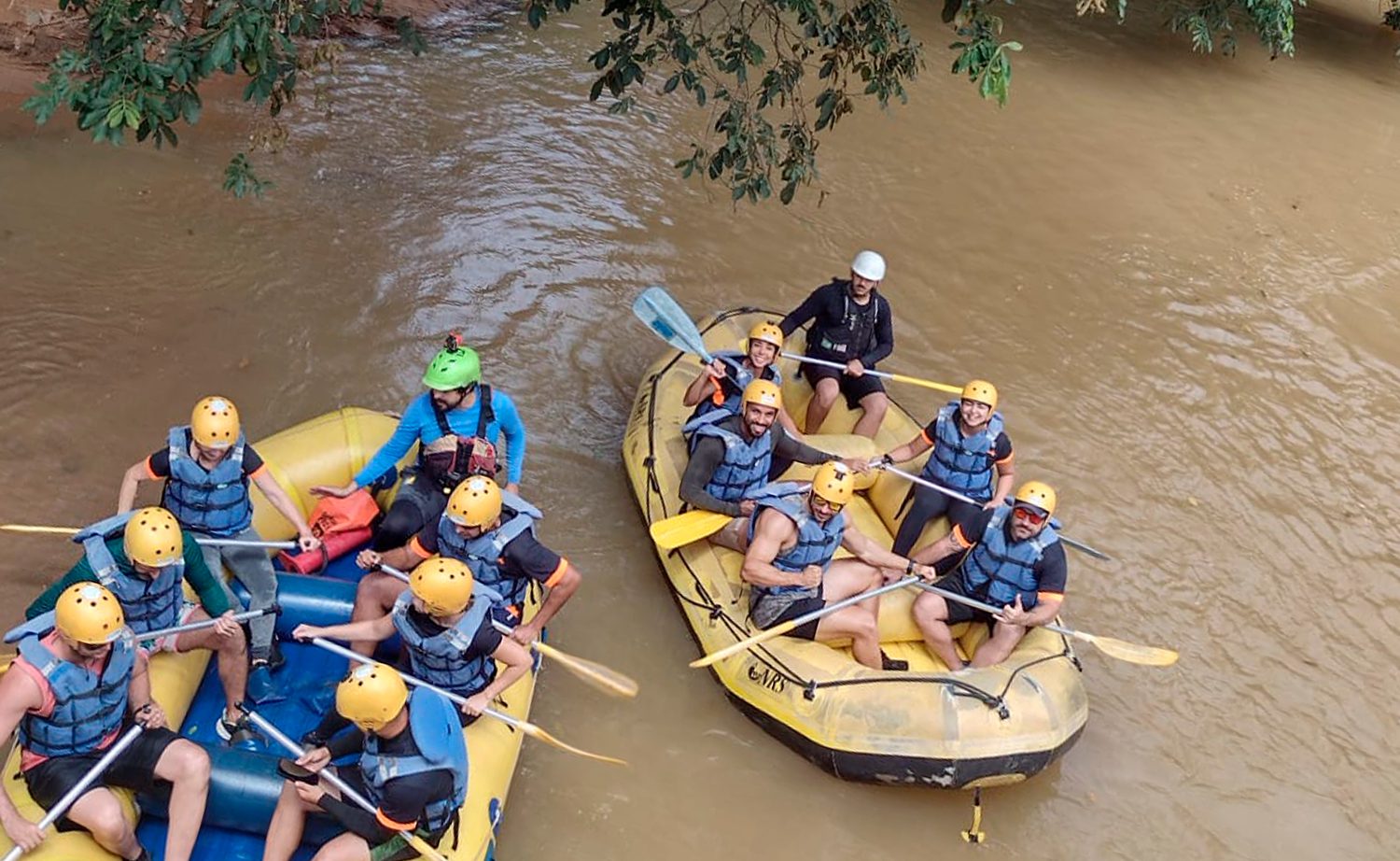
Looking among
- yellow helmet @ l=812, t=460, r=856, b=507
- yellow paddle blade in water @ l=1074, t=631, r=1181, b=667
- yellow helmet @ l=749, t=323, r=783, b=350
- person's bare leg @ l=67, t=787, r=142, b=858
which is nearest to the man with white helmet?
yellow helmet @ l=749, t=323, r=783, b=350

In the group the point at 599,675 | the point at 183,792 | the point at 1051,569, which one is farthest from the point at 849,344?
the point at 183,792

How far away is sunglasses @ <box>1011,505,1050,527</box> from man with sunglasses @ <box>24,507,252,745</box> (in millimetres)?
2920

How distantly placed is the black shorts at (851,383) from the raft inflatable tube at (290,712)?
2.08m

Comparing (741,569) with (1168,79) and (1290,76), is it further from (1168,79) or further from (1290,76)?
(1290,76)

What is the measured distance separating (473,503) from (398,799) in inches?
41.1

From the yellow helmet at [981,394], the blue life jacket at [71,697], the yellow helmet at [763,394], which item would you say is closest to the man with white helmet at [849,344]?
the yellow helmet at [981,394]

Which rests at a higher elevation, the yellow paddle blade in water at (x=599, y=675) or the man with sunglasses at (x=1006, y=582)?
the man with sunglasses at (x=1006, y=582)

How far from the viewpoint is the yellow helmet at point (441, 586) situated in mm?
3453

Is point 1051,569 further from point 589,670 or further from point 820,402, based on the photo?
point 589,670

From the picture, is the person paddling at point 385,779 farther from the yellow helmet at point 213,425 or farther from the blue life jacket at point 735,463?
the blue life jacket at point 735,463

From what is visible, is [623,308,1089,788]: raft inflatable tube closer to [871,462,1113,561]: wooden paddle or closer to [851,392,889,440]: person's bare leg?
[871,462,1113,561]: wooden paddle

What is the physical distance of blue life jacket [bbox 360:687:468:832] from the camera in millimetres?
3217

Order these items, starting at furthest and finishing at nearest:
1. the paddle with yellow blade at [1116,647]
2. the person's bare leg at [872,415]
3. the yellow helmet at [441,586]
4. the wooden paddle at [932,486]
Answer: the person's bare leg at [872,415], the wooden paddle at [932,486], the paddle with yellow blade at [1116,647], the yellow helmet at [441,586]

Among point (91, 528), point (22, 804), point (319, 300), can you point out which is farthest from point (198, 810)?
point (319, 300)
